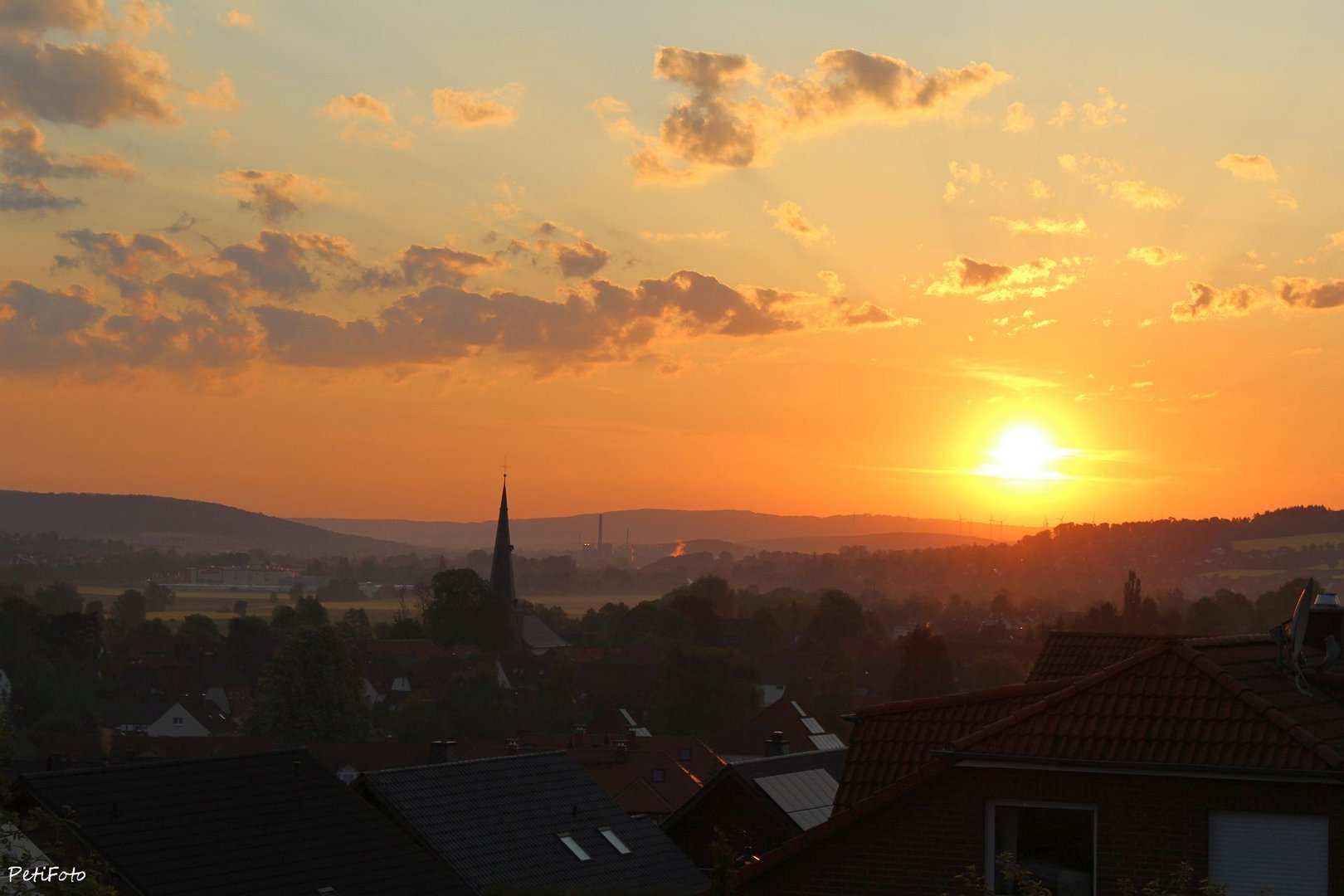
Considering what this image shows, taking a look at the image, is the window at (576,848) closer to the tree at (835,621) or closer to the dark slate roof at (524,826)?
the dark slate roof at (524,826)

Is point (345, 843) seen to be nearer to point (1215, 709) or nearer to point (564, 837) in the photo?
point (564, 837)

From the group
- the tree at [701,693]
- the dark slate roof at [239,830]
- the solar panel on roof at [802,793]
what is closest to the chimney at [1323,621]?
the dark slate roof at [239,830]

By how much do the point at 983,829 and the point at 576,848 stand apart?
2270 cm

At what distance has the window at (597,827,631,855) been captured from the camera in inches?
1421

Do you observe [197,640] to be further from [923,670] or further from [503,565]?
[923,670]

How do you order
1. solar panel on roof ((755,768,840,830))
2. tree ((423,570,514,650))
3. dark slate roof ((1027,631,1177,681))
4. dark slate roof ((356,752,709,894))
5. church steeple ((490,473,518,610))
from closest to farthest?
dark slate roof ((1027,631,1177,681)), dark slate roof ((356,752,709,894)), solar panel on roof ((755,768,840,830)), tree ((423,570,514,650)), church steeple ((490,473,518,610))

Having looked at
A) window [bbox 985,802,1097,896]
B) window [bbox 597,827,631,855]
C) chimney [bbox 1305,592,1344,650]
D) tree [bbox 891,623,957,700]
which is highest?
chimney [bbox 1305,592,1344,650]

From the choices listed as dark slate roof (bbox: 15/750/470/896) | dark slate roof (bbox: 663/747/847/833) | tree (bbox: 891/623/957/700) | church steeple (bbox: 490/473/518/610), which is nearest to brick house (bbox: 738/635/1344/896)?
dark slate roof (bbox: 15/750/470/896)

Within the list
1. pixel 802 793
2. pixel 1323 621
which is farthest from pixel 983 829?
pixel 802 793

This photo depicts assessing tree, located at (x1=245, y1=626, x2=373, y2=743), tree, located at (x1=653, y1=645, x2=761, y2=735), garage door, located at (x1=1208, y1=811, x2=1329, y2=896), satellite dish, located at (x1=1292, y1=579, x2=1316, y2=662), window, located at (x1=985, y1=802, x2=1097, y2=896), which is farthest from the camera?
tree, located at (x1=653, y1=645, x2=761, y2=735)

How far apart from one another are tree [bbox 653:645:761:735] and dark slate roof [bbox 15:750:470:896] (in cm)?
7418

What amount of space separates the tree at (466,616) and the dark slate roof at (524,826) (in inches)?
4605

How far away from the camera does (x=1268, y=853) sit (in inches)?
520

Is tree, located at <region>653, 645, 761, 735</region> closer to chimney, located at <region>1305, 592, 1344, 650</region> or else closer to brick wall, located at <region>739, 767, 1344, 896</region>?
chimney, located at <region>1305, 592, 1344, 650</region>
